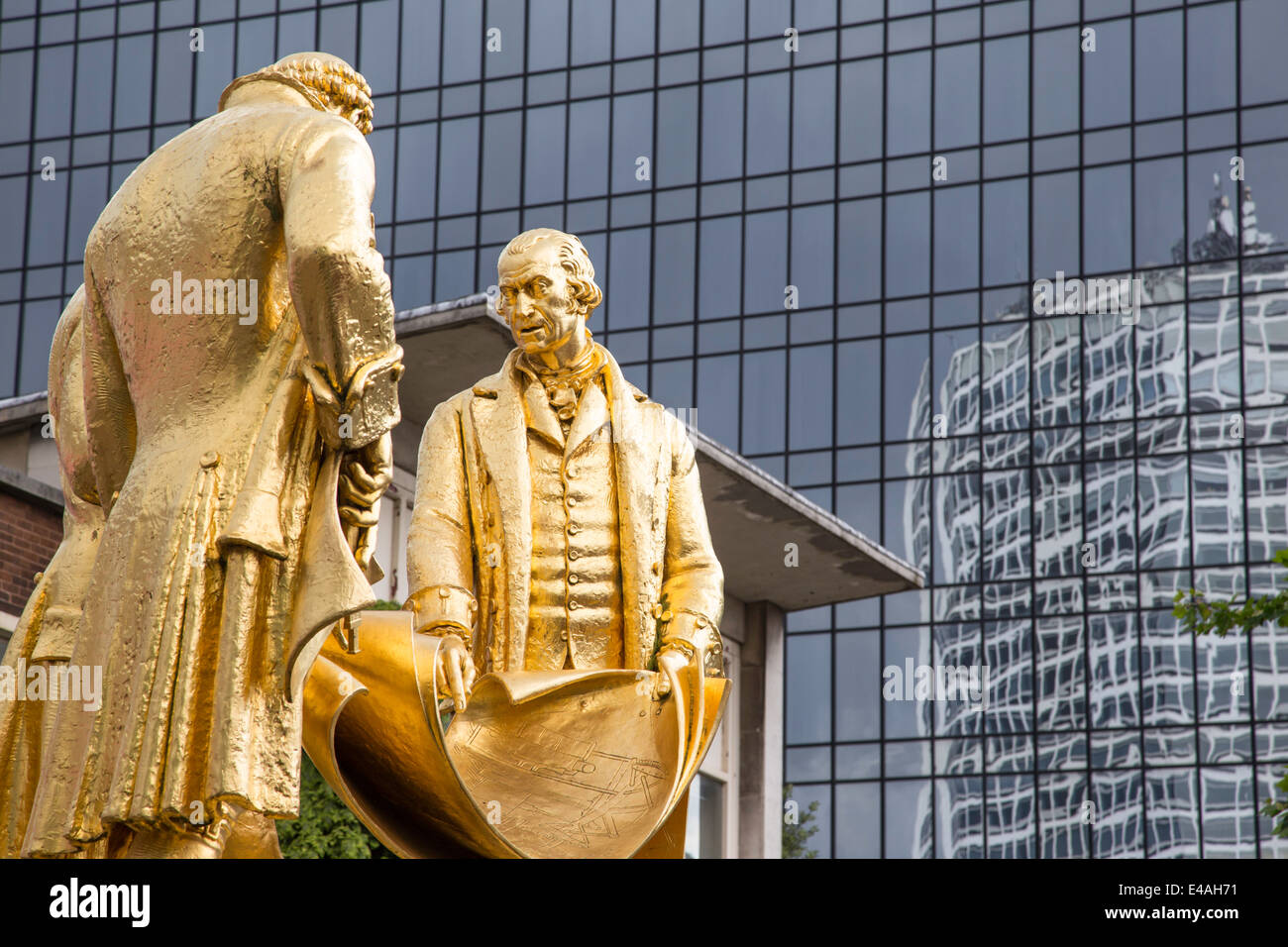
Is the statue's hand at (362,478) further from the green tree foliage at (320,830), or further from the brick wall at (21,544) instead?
the brick wall at (21,544)

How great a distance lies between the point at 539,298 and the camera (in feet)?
24.7

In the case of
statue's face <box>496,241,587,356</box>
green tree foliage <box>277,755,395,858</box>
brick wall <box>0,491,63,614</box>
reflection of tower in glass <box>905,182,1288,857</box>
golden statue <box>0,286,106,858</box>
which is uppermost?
reflection of tower in glass <box>905,182,1288,857</box>

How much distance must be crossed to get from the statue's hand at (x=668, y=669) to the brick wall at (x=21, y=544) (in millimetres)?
14304

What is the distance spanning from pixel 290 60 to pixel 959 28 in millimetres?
41271

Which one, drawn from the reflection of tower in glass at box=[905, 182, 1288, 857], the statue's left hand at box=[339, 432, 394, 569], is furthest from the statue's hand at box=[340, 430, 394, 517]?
the reflection of tower in glass at box=[905, 182, 1288, 857]

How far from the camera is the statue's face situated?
749cm

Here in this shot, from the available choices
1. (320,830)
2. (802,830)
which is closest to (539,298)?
(320,830)

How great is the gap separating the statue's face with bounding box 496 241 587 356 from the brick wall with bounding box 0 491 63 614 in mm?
13847

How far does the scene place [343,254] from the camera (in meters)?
5.56

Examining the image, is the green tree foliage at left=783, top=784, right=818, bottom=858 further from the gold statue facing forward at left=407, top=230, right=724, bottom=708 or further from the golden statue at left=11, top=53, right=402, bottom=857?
the golden statue at left=11, top=53, right=402, bottom=857

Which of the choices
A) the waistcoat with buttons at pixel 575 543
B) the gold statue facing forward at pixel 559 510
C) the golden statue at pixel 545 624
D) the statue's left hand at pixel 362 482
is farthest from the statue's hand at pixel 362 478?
the waistcoat with buttons at pixel 575 543

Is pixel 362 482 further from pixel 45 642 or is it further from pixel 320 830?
pixel 320 830

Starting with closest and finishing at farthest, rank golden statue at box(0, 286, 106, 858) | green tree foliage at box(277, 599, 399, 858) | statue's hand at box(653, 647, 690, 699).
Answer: golden statue at box(0, 286, 106, 858) < statue's hand at box(653, 647, 690, 699) < green tree foliage at box(277, 599, 399, 858)
